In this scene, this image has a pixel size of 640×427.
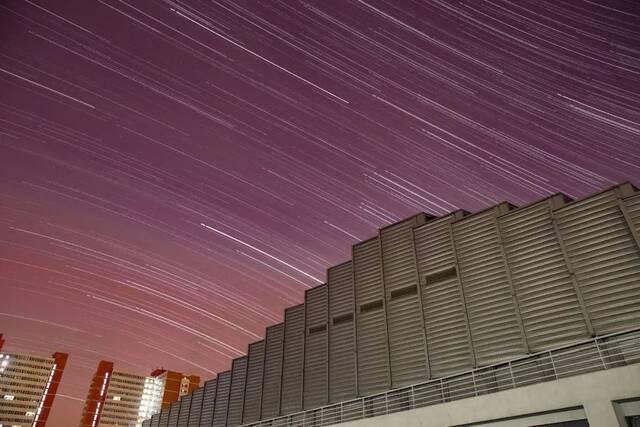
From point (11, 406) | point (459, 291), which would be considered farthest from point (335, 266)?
point (11, 406)

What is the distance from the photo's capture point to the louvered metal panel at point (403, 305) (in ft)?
61.9

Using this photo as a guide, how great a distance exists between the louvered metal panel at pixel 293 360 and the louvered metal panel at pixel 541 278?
1417 cm

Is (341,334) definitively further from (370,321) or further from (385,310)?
(385,310)

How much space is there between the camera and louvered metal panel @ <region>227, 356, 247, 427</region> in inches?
1155

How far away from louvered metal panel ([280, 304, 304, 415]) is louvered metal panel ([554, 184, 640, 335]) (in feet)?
53.7

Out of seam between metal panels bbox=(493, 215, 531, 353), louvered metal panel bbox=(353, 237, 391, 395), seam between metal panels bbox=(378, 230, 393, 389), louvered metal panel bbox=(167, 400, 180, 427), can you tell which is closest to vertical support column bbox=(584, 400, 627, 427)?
seam between metal panels bbox=(493, 215, 531, 353)

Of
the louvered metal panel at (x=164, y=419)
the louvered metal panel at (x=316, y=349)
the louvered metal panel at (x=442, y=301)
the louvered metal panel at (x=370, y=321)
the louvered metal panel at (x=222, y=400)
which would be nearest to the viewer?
the louvered metal panel at (x=442, y=301)

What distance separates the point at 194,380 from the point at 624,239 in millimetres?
164762

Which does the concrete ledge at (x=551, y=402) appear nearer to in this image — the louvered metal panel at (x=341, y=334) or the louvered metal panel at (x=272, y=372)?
the louvered metal panel at (x=341, y=334)

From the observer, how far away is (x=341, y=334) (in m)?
23.3

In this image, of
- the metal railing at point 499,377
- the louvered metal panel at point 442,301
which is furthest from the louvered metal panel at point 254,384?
the louvered metal panel at point 442,301

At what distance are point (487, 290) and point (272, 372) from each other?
1616cm

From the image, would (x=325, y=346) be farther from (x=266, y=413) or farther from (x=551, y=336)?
(x=551, y=336)

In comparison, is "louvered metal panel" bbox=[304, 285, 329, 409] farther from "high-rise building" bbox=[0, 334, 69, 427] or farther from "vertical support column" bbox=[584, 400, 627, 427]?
"high-rise building" bbox=[0, 334, 69, 427]
